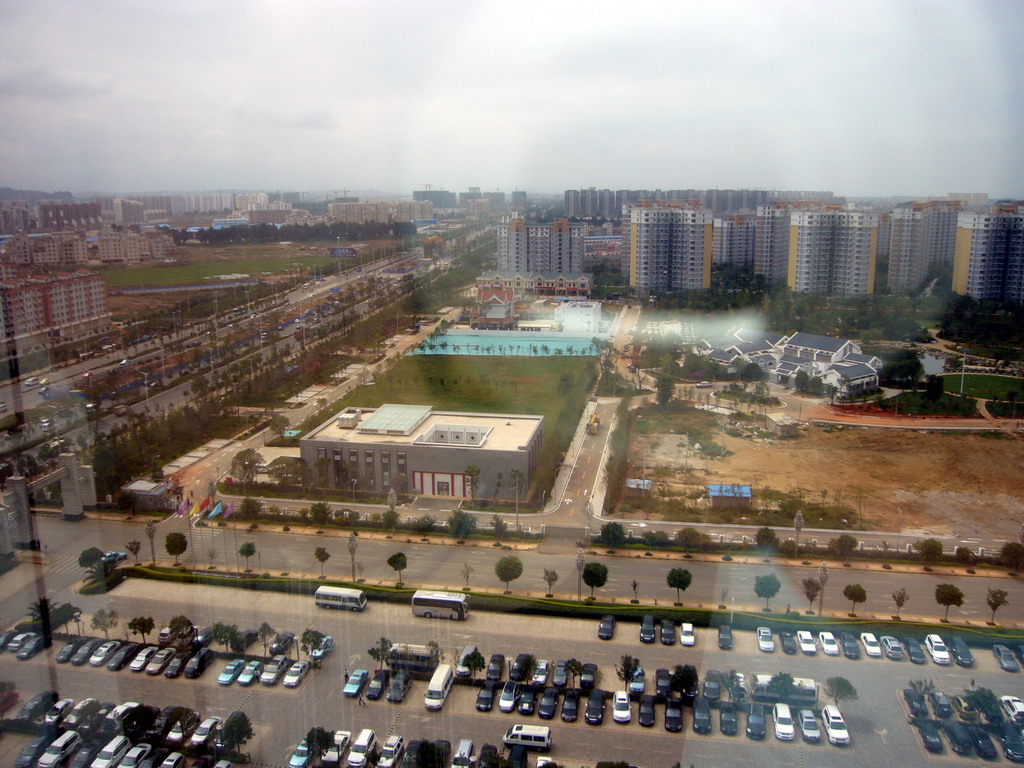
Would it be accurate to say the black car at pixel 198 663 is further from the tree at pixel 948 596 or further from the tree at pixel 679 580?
the tree at pixel 948 596

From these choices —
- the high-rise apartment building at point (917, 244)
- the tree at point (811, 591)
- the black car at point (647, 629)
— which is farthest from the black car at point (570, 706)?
the high-rise apartment building at point (917, 244)

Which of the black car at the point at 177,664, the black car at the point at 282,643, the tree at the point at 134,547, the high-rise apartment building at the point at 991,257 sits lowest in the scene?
the black car at the point at 177,664

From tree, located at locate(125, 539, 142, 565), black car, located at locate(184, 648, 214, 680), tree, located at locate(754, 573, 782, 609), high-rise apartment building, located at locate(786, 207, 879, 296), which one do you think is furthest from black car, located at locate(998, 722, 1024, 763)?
high-rise apartment building, located at locate(786, 207, 879, 296)

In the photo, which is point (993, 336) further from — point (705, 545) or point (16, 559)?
point (16, 559)

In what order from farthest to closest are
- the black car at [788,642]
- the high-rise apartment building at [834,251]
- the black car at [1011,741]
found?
the high-rise apartment building at [834,251] → the black car at [788,642] → the black car at [1011,741]

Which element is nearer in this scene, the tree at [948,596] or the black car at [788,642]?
the black car at [788,642]

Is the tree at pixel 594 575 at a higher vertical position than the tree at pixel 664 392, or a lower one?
lower

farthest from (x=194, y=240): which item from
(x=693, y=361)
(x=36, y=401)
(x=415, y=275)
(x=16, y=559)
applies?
(x=16, y=559)

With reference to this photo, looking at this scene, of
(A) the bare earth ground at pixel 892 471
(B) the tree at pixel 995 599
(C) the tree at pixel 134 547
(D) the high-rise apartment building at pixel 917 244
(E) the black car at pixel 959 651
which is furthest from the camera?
(D) the high-rise apartment building at pixel 917 244
